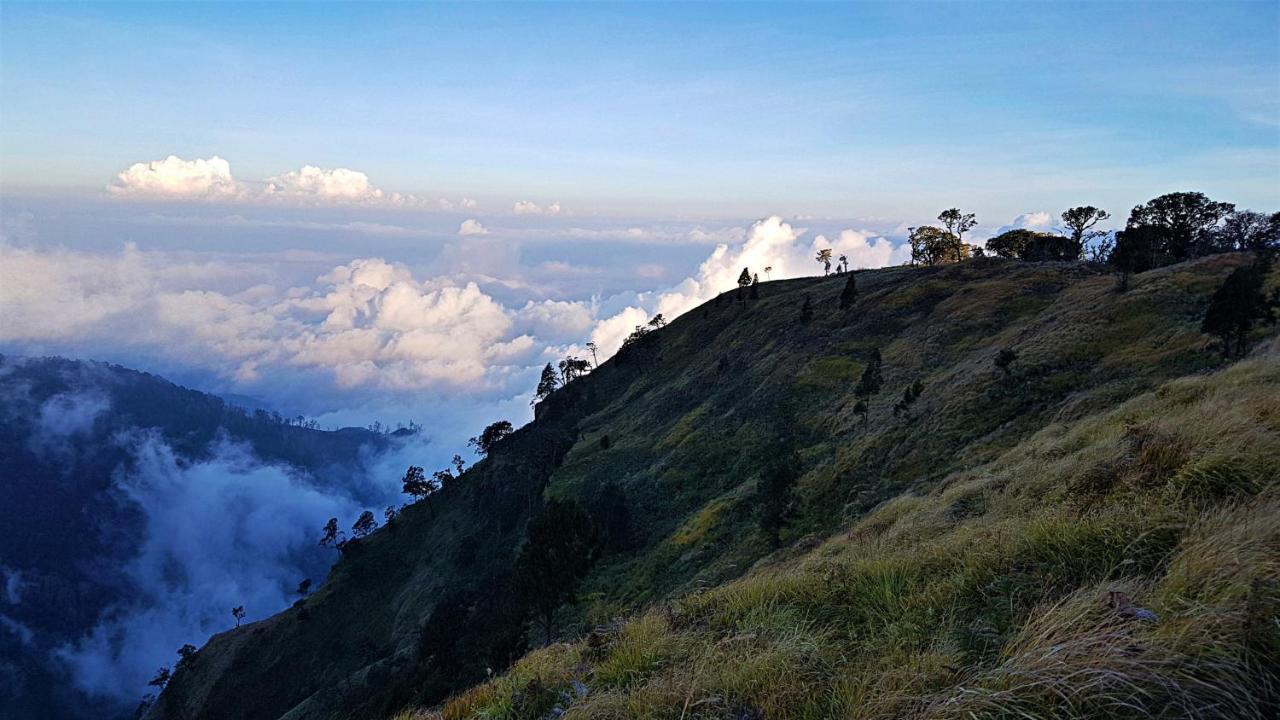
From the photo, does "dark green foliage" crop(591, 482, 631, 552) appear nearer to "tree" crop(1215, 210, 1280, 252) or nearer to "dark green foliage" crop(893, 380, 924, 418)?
"dark green foliage" crop(893, 380, 924, 418)

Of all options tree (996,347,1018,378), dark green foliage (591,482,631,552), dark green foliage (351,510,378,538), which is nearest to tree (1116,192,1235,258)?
tree (996,347,1018,378)

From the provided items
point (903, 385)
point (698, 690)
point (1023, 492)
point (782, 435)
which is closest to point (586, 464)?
point (782, 435)

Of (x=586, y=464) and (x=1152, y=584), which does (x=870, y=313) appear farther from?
(x=1152, y=584)

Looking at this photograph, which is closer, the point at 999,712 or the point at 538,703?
the point at 999,712

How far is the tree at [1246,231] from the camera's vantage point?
82.5m

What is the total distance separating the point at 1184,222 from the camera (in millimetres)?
81062

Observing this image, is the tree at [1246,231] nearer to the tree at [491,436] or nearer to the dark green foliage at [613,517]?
the dark green foliage at [613,517]

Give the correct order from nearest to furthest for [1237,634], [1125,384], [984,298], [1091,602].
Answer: [1237,634] < [1091,602] < [1125,384] < [984,298]

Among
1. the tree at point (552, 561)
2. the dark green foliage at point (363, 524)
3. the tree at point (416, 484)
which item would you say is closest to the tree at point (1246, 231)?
the tree at point (552, 561)

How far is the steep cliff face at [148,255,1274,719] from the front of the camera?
107 feet

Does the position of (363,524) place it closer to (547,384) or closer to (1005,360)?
(547,384)

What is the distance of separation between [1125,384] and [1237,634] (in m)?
35.5

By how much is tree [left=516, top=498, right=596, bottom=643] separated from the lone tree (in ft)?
125

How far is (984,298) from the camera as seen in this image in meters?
73.4
